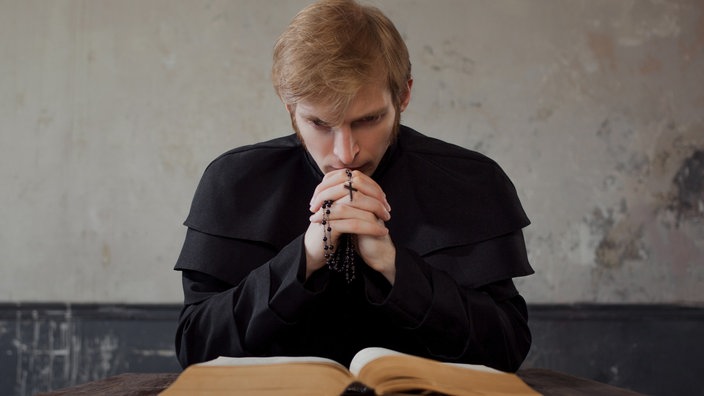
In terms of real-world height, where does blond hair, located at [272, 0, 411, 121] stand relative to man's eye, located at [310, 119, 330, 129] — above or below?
above

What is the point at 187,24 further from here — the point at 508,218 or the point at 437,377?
the point at 437,377

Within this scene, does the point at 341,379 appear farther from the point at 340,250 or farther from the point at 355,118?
the point at 355,118

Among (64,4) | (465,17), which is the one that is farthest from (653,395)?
(64,4)

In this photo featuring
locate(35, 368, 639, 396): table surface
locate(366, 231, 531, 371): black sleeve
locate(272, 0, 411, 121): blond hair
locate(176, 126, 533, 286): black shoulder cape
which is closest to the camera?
locate(35, 368, 639, 396): table surface

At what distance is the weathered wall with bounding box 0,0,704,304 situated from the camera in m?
4.17

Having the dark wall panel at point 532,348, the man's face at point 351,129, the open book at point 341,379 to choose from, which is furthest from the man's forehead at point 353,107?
the dark wall panel at point 532,348

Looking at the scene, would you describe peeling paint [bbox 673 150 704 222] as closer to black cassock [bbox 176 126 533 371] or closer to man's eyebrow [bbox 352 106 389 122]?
black cassock [bbox 176 126 533 371]

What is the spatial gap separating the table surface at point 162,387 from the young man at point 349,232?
0.20 meters

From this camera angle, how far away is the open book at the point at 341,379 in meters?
1.22

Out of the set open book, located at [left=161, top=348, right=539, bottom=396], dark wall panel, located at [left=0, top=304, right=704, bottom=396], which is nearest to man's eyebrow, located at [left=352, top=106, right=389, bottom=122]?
open book, located at [left=161, top=348, right=539, bottom=396]

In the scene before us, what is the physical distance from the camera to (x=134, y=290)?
4.19m

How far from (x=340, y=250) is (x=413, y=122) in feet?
8.06

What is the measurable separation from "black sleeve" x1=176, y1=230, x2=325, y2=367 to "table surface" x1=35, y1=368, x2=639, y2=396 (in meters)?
0.19

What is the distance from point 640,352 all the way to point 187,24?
298 cm
